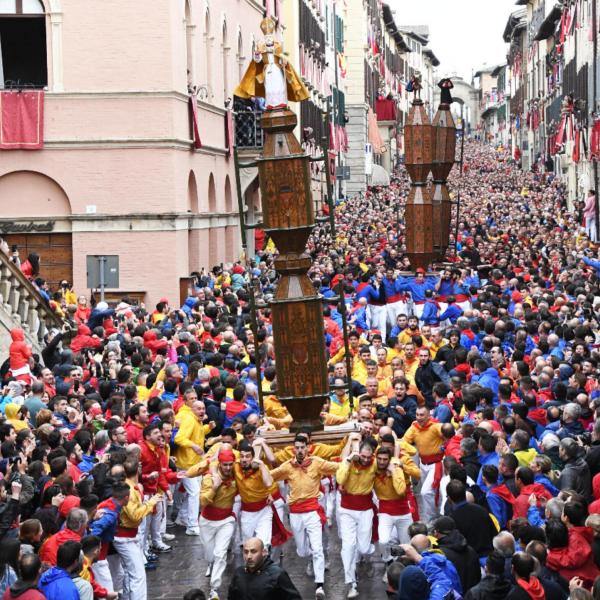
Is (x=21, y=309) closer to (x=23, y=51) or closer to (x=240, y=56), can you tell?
(x=23, y=51)

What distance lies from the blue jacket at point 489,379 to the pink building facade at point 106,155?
14168 millimetres

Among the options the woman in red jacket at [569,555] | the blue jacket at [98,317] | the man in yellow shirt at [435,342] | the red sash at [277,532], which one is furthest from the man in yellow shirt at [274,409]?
the blue jacket at [98,317]

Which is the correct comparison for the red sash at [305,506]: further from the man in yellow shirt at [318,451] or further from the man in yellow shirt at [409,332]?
the man in yellow shirt at [409,332]

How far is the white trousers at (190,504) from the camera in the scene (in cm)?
1644

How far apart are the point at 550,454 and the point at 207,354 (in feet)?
25.1

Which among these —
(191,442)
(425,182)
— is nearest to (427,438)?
(191,442)

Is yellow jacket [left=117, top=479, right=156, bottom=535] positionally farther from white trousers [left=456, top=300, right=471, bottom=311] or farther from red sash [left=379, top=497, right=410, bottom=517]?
white trousers [left=456, top=300, right=471, bottom=311]

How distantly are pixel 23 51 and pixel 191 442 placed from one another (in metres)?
19.9

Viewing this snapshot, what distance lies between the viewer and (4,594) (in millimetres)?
10711

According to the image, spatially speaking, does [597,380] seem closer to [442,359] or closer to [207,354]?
[442,359]

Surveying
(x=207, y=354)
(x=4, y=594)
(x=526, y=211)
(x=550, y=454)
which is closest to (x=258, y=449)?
(x=550, y=454)

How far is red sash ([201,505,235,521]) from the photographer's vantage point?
46.8 feet

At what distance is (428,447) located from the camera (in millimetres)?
15906

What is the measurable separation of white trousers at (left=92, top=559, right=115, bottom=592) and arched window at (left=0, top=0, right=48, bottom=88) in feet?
70.2
